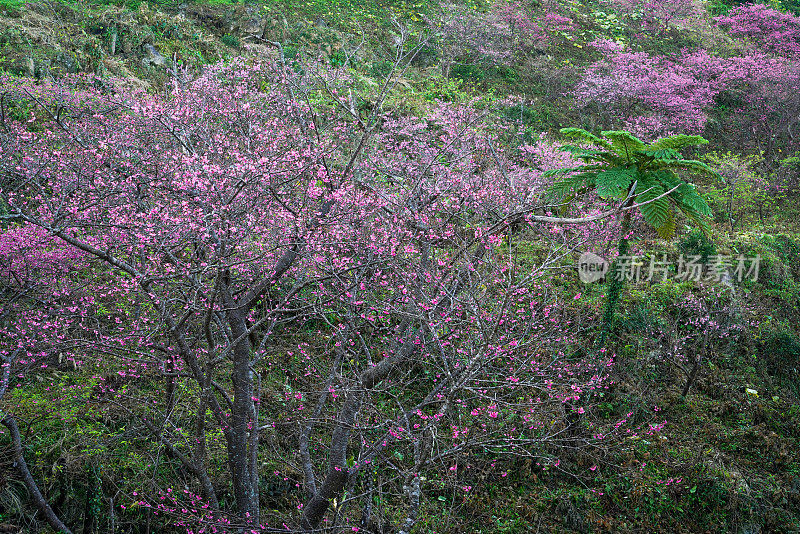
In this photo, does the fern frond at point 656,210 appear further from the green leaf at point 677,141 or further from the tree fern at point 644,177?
the green leaf at point 677,141

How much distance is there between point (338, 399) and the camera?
7.91 meters

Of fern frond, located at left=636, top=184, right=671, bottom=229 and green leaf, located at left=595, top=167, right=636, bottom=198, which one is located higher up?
green leaf, located at left=595, top=167, right=636, bottom=198

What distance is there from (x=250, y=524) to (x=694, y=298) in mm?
9671

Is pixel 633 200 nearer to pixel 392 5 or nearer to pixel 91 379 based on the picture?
pixel 91 379

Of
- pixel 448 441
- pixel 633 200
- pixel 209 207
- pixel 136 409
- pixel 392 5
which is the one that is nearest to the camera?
pixel 209 207

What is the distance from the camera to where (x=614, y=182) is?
6684 millimetres

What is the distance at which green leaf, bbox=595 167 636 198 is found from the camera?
6.54 meters

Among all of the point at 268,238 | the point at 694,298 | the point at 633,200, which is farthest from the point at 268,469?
the point at 694,298

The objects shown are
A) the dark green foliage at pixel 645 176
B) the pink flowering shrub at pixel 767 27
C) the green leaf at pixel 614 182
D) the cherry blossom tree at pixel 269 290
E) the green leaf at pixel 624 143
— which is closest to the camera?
the cherry blossom tree at pixel 269 290

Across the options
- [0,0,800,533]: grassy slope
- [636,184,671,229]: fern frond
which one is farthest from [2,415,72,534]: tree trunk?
[636,184,671,229]: fern frond

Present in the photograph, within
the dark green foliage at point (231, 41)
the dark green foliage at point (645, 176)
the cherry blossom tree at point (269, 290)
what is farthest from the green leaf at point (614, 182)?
the dark green foliage at point (231, 41)

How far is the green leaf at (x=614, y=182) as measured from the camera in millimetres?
6535

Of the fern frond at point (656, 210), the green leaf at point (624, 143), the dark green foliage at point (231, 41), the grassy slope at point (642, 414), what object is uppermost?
the dark green foliage at point (231, 41)

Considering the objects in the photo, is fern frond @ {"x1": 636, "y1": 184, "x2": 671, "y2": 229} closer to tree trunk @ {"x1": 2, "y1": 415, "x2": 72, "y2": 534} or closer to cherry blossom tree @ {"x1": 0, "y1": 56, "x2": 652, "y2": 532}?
cherry blossom tree @ {"x1": 0, "y1": 56, "x2": 652, "y2": 532}
